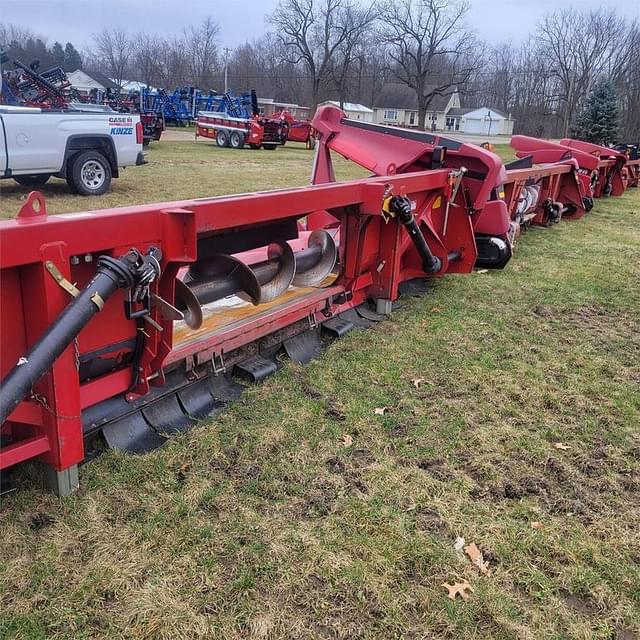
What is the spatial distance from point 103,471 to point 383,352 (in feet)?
6.83

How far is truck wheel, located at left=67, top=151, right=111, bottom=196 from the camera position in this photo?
31.3 ft

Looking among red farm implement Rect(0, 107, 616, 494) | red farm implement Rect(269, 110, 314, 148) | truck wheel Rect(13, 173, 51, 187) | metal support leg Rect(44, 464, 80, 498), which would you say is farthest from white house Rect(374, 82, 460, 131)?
metal support leg Rect(44, 464, 80, 498)

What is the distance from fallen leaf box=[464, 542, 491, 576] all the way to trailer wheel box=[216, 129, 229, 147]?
24.0 meters

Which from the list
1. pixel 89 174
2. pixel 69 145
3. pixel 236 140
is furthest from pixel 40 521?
pixel 236 140

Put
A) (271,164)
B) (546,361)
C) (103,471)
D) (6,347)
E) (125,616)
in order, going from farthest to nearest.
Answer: (271,164) < (546,361) < (103,471) < (6,347) < (125,616)

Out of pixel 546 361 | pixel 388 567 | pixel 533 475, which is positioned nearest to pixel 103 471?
pixel 388 567

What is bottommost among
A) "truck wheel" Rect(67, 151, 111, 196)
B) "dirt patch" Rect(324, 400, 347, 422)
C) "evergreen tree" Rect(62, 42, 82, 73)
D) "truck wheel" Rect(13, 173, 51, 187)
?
"dirt patch" Rect(324, 400, 347, 422)

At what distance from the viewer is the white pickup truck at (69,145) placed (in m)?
8.68

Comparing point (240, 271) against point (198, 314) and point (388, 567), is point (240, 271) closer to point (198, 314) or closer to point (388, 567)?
point (198, 314)

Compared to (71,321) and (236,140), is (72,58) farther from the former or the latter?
(71,321)

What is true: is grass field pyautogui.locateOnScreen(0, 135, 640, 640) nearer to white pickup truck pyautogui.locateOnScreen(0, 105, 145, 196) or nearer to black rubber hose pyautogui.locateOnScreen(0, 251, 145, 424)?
black rubber hose pyautogui.locateOnScreen(0, 251, 145, 424)

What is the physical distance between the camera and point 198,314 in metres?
2.97

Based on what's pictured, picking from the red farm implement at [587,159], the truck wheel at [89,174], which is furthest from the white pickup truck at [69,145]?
the red farm implement at [587,159]

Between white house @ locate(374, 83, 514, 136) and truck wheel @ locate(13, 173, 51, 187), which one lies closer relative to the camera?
truck wheel @ locate(13, 173, 51, 187)
